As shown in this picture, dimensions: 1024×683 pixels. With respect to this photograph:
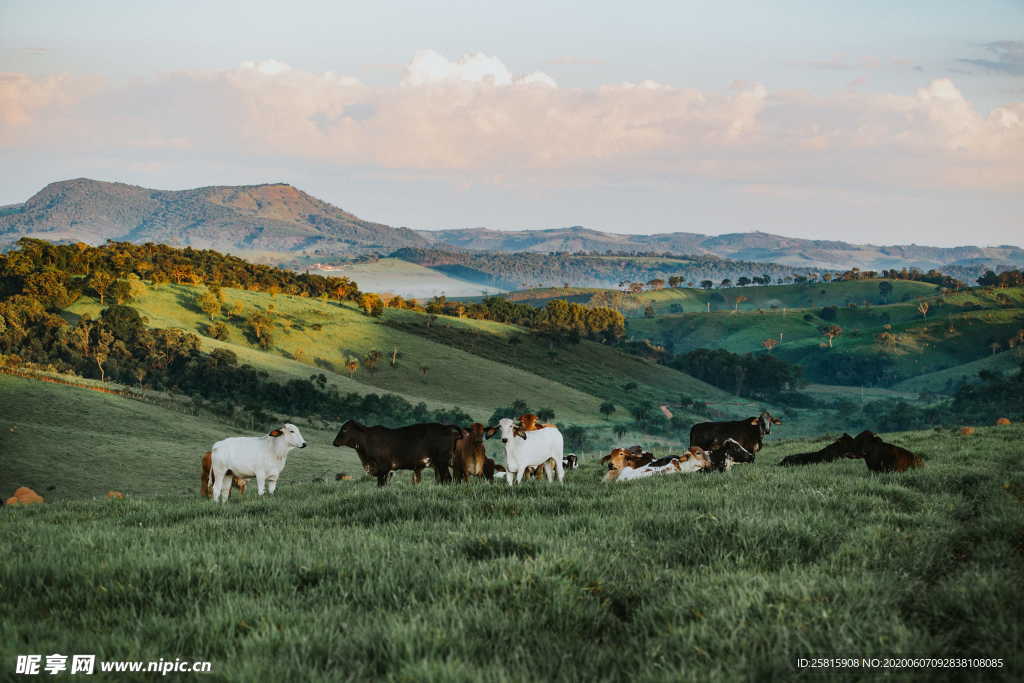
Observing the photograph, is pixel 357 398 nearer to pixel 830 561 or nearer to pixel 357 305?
pixel 357 305

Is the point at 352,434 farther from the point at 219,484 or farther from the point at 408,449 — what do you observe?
the point at 219,484

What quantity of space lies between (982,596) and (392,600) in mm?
4682

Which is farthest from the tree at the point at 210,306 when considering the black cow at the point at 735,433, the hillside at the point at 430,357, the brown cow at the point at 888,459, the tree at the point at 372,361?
the brown cow at the point at 888,459

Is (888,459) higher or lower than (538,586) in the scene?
lower

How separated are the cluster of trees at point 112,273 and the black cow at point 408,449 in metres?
129

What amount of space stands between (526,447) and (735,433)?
9.35m

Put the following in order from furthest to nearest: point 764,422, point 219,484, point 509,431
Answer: point 764,422 → point 219,484 → point 509,431

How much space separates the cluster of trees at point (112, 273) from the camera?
12725cm

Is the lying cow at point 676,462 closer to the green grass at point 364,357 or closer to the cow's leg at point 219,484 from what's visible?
the cow's leg at point 219,484

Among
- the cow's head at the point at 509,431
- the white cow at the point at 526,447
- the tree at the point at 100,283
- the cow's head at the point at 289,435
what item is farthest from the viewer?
the tree at the point at 100,283

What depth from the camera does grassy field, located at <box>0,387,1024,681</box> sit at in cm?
527

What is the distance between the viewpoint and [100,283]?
131000 millimetres

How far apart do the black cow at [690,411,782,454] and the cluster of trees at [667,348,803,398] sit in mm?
164205

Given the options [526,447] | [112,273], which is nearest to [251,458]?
[526,447]
